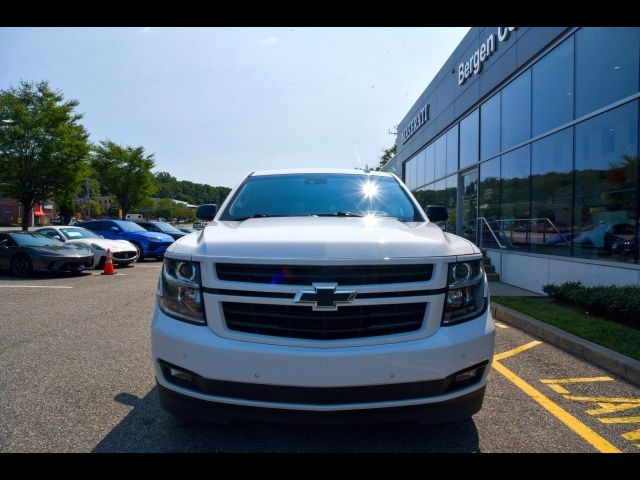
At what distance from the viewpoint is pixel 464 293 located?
8.75 feet

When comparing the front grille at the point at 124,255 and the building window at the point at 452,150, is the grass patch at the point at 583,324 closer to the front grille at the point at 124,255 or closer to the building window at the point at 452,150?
the building window at the point at 452,150

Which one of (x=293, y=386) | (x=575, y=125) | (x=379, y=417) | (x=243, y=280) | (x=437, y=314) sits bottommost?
(x=379, y=417)

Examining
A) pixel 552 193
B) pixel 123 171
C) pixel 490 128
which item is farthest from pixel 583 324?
pixel 123 171

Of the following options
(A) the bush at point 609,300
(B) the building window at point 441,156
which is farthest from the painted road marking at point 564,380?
(B) the building window at point 441,156

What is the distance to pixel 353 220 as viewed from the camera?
3467 mm

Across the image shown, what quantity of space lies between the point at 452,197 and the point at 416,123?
6962 mm

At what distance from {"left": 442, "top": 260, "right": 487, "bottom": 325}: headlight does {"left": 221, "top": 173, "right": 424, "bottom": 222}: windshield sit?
1.06m

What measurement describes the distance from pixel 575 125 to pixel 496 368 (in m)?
6.69

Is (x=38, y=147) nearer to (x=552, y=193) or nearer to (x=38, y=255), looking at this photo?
(x=38, y=255)

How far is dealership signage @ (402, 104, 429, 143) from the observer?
21.1 m

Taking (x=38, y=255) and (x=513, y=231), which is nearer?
(x=38, y=255)
